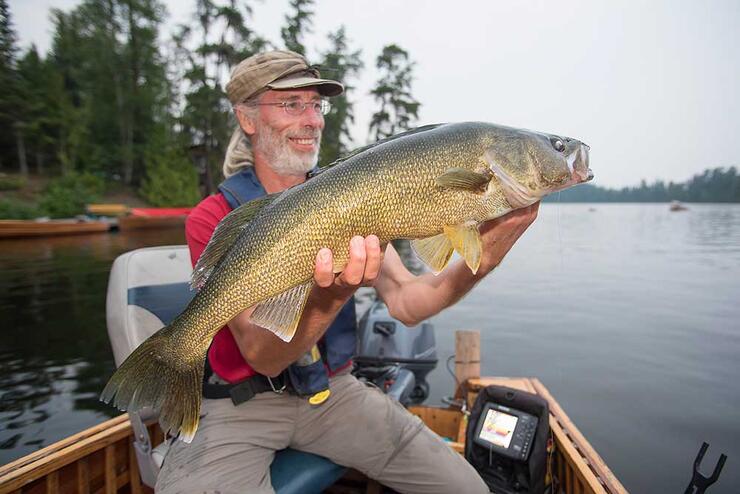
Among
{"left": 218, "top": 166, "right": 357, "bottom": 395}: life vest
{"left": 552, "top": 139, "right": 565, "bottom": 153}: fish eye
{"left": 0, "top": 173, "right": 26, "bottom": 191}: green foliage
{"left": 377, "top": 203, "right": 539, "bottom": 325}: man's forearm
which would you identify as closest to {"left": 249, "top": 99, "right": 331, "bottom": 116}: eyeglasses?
{"left": 218, "top": 166, "right": 357, "bottom": 395}: life vest

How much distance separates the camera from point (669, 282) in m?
16.0

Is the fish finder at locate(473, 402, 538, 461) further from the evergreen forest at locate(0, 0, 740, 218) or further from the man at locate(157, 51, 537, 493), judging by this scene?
the evergreen forest at locate(0, 0, 740, 218)

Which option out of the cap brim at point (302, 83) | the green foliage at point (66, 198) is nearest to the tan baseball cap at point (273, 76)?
the cap brim at point (302, 83)

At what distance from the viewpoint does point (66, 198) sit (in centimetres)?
2902

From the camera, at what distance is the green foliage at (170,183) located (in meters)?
37.9

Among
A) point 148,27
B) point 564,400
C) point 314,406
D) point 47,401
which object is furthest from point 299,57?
point 148,27

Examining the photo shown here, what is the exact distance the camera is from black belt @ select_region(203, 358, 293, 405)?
8.95 feet

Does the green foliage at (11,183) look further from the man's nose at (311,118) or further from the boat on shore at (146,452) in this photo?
the man's nose at (311,118)

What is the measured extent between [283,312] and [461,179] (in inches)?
40.9

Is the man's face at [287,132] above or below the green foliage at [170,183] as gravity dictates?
below

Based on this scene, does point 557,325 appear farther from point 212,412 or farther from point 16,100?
point 16,100

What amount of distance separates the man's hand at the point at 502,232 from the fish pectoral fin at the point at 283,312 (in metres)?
0.98

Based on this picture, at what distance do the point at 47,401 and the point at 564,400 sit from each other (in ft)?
29.9

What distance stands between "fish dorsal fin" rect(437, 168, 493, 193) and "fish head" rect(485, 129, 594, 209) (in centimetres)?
11
